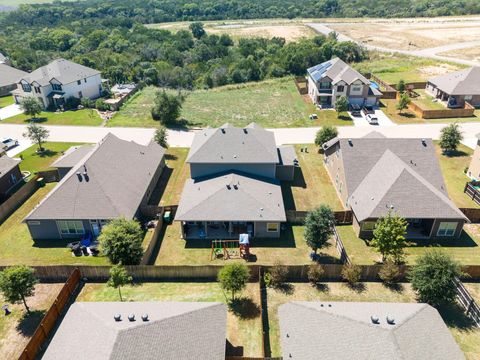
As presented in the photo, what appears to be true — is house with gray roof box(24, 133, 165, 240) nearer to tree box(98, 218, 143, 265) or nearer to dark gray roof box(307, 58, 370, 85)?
tree box(98, 218, 143, 265)

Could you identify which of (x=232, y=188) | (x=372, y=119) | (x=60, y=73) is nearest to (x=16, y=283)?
(x=232, y=188)

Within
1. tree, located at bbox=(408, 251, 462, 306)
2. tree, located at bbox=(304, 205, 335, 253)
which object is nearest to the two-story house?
tree, located at bbox=(304, 205, 335, 253)

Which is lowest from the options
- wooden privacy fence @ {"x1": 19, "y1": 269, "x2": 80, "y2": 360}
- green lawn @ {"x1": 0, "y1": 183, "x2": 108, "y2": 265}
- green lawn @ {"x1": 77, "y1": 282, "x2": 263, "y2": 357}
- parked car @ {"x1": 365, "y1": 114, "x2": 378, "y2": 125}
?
green lawn @ {"x1": 77, "y1": 282, "x2": 263, "y2": 357}

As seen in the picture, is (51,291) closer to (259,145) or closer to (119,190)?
(119,190)

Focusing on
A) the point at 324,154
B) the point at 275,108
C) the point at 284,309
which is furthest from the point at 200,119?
the point at 284,309

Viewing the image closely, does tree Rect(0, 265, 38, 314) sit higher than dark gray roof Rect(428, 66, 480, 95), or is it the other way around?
dark gray roof Rect(428, 66, 480, 95)

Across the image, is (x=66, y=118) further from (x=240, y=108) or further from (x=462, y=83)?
(x=462, y=83)

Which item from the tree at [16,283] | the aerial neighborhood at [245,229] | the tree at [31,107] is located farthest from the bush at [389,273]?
the tree at [31,107]
